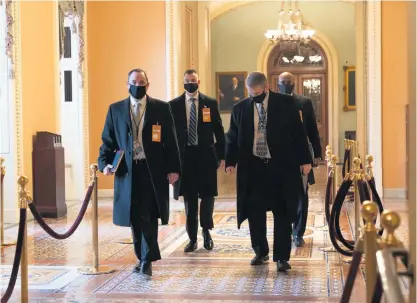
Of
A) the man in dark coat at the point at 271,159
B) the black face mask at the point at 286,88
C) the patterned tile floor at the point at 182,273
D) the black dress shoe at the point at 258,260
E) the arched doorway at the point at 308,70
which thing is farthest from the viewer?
the arched doorway at the point at 308,70

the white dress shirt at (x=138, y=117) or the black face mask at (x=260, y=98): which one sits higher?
the black face mask at (x=260, y=98)

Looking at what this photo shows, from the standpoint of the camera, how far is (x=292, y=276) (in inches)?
249

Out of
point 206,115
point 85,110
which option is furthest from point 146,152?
point 85,110

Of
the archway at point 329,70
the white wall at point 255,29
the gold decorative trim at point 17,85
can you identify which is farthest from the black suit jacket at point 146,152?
the archway at point 329,70

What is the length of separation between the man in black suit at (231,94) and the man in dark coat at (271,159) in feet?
49.2

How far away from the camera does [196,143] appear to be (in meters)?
7.45

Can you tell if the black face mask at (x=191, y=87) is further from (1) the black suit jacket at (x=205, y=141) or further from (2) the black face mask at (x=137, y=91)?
(2) the black face mask at (x=137, y=91)

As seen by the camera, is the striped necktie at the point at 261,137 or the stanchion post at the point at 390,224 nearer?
the stanchion post at the point at 390,224

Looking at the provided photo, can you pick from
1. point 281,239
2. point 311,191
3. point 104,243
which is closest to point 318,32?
point 311,191

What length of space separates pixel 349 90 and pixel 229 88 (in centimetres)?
341

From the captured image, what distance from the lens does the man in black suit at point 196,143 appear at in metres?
7.45

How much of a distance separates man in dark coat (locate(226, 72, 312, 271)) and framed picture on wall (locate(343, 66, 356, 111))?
51.4 feet

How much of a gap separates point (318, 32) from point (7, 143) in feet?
43.2

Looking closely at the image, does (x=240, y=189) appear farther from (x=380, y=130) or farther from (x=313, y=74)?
(x=313, y=74)
